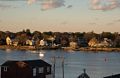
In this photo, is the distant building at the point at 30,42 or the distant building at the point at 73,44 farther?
the distant building at the point at 30,42

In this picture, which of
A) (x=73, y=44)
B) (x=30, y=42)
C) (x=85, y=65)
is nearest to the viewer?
(x=85, y=65)

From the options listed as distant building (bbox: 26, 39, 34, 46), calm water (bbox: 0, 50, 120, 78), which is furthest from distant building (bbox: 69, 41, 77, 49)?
calm water (bbox: 0, 50, 120, 78)

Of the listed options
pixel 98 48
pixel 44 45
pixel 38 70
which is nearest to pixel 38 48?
pixel 44 45

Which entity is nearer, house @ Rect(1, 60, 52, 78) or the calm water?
house @ Rect(1, 60, 52, 78)

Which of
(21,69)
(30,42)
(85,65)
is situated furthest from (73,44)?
(21,69)

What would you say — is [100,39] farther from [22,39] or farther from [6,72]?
[6,72]

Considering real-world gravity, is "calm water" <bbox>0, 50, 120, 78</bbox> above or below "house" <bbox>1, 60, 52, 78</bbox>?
below

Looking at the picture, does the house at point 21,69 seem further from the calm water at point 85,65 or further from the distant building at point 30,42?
the distant building at point 30,42

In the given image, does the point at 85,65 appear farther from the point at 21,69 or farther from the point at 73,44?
the point at 73,44

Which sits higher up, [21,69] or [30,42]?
[21,69]

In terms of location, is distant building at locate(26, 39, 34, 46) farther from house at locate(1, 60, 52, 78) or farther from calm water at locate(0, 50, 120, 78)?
house at locate(1, 60, 52, 78)

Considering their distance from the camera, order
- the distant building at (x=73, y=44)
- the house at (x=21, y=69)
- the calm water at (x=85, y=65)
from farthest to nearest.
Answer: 1. the distant building at (x=73, y=44)
2. the calm water at (x=85, y=65)
3. the house at (x=21, y=69)

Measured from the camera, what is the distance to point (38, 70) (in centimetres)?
4325

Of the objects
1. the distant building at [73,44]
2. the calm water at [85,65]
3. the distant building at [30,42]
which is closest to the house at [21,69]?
the calm water at [85,65]
